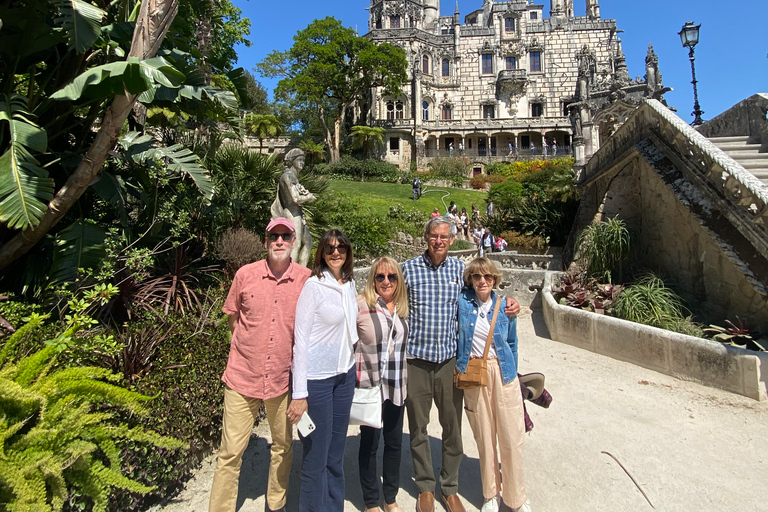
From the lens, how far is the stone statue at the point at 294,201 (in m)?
5.65

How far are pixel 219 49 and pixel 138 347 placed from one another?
22.3m

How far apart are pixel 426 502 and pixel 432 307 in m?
1.47

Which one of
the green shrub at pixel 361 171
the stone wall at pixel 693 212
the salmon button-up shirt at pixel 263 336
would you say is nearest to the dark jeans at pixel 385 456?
the salmon button-up shirt at pixel 263 336

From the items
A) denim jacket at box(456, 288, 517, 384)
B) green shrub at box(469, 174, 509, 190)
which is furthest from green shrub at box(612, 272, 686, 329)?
green shrub at box(469, 174, 509, 190)

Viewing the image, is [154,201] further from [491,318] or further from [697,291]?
[697,291]

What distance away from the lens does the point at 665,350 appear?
5.24 metres

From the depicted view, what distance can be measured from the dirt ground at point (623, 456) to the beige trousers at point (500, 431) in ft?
0.85

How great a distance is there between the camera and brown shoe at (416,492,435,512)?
3.02 meters

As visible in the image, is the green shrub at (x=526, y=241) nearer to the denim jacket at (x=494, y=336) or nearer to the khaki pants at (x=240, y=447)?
the denim jacket at (x=494, y=336)

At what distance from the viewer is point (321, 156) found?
37.5 metres

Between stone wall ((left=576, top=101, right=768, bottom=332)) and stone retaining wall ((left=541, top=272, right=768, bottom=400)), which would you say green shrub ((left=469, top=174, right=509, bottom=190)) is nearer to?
stone wall ((left=576, top=101, right=768, bottom=332))

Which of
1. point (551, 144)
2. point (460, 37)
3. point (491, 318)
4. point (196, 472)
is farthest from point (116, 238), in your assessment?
point (460, 37)

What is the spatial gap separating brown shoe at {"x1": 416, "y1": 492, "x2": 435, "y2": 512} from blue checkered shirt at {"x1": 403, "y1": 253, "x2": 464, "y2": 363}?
3.38 ft

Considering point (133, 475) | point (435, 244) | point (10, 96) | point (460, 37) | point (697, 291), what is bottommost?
point (133, 475)
